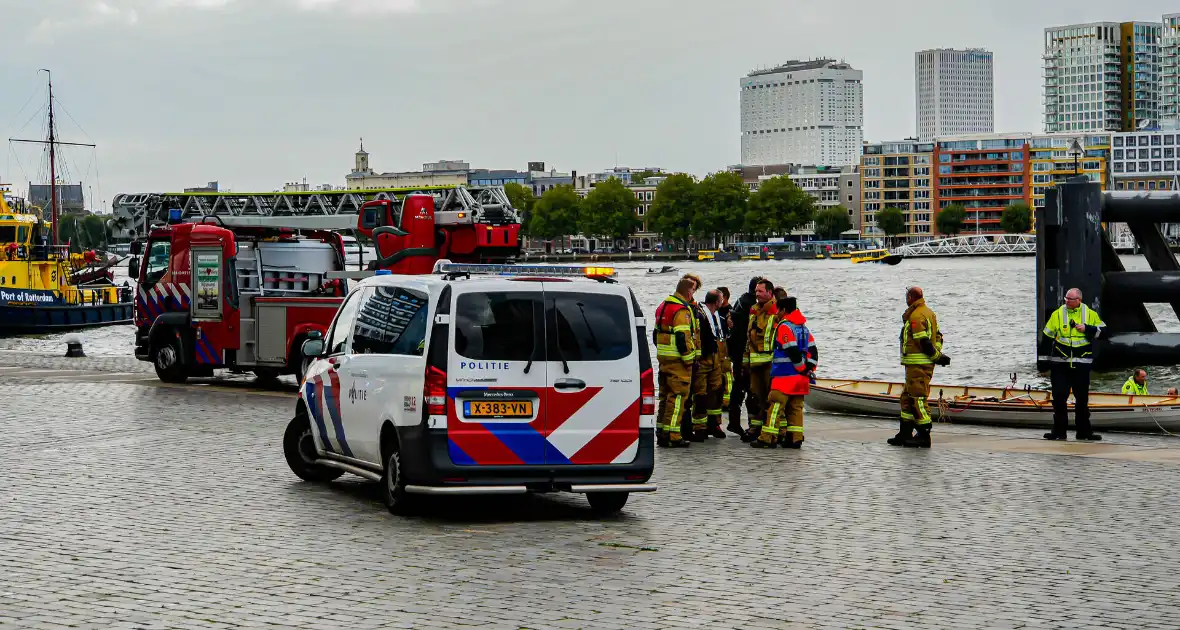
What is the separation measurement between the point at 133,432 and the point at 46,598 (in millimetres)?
10066

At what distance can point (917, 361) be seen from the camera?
1747cm

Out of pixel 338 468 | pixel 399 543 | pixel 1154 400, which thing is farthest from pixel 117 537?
pixel 1154 400

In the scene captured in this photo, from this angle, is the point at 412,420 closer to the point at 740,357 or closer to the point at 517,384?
the point at 517,384

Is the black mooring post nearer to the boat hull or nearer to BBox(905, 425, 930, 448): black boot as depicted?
BBox(905, 425, 930, 448): black boot

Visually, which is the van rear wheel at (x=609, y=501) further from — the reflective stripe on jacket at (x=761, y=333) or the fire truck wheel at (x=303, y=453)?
the reflective stripe on jacket at (x=761, y=333)

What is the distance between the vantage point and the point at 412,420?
1194 centimetres

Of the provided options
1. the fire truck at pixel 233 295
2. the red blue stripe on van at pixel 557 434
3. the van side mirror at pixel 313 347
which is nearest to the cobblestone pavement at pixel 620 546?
the red blue stripe on van at pixel 557 434

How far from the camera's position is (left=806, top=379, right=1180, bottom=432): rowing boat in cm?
2012

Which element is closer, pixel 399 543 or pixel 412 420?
pixel 399 543

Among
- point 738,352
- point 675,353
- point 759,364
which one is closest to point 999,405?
point 738,352

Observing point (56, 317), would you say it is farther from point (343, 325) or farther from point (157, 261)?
point (343, 325)

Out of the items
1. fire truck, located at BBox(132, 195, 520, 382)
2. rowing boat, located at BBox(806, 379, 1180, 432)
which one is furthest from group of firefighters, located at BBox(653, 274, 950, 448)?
fire truck, located at BBox(132, 195, 520, 382)

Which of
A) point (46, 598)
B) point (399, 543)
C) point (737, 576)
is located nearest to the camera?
point (46, 598)

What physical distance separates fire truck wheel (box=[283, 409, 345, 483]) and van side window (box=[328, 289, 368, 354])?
32.9 inches
